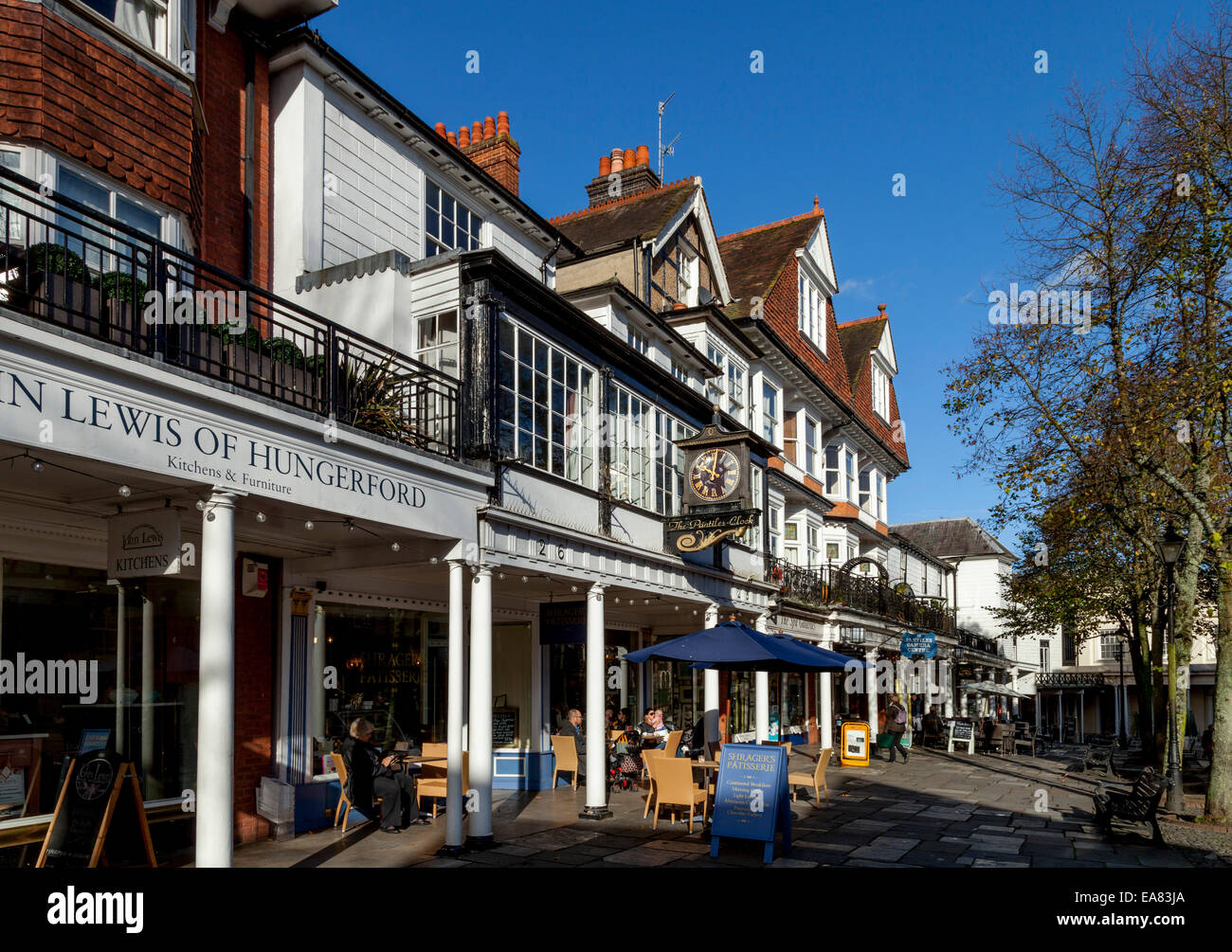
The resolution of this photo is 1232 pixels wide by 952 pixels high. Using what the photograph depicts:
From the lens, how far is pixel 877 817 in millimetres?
14281

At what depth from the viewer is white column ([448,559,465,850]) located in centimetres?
1038

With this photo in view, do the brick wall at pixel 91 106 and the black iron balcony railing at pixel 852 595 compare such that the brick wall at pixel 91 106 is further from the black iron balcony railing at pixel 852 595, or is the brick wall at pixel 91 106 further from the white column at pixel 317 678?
the black iron balcony railing at pixel 852 595

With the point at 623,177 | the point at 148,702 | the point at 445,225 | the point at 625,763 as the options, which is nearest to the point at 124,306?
the point at 148,702

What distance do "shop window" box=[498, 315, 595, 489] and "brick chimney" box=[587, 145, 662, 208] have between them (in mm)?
12286

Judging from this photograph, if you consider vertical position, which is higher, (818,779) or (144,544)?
(144,544)

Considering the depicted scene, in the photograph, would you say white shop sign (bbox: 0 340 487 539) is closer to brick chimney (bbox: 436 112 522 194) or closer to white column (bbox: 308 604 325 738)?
white column (bbox: 308 604 325 738)

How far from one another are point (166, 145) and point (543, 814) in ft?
30.3

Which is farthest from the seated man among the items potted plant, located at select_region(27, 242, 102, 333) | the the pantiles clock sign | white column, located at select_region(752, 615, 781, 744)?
white column, located at select_region(752, 615, 781, 744)

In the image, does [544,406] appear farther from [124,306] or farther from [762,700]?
[762,700]

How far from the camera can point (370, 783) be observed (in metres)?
11.6

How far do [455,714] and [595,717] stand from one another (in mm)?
3039

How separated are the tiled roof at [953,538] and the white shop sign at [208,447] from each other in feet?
192
